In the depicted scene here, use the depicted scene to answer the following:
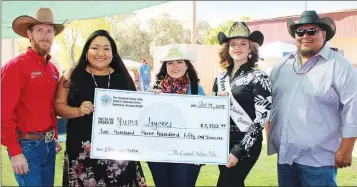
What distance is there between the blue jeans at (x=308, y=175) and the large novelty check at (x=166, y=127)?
0.60 m

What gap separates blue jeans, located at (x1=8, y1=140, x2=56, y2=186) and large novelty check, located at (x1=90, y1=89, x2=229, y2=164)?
21.4 inches

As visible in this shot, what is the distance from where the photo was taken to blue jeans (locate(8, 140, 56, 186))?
9.53ft

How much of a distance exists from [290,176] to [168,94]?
48.2 inches

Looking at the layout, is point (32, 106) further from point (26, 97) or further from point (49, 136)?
point (49, 136)

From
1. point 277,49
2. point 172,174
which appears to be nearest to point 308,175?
point 172,174

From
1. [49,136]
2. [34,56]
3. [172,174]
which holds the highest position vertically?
[34,56]

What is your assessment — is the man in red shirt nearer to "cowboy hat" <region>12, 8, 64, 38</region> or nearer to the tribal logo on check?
"cowboy hat" <region>12, 8, 64, 38</region>

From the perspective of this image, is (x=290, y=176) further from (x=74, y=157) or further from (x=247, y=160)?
(x=74, y=157)

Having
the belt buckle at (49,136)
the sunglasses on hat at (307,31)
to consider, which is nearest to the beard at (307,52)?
the sunglasses on hat at (307,31)

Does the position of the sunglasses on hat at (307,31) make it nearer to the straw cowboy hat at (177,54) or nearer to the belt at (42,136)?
the straw cowboy hat at (177,54)

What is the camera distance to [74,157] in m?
2.89

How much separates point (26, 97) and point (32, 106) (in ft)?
0.28

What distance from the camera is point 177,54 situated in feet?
9.94

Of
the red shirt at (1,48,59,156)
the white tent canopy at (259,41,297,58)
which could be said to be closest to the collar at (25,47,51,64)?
the red shirt at (1,48,59,156)
